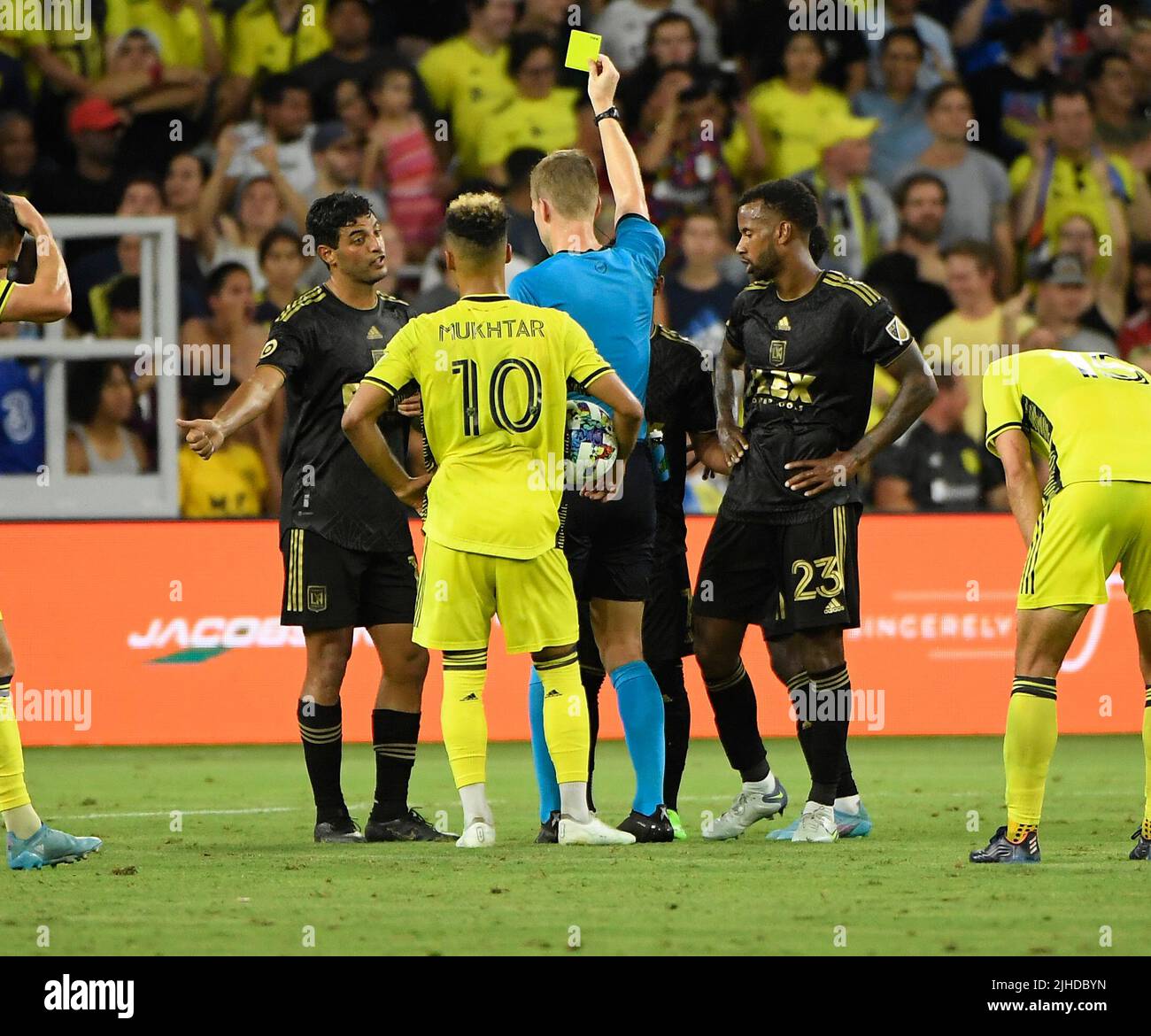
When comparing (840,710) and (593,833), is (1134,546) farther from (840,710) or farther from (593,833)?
(593,833)

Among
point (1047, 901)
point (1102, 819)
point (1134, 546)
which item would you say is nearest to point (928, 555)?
point (1102, 819)

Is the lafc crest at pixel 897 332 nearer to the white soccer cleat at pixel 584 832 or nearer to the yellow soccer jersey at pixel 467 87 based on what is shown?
the white soccer cleat at pixel 584 832

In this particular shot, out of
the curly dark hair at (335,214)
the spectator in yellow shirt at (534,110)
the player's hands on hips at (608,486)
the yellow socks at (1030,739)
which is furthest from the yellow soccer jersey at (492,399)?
the spectator in yellow shirt at (534,110)

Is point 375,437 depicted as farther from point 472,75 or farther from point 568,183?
point 472,75

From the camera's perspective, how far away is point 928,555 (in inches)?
408

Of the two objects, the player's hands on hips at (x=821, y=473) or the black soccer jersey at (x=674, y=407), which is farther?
the black soccer jersey at (x=674, y=407)

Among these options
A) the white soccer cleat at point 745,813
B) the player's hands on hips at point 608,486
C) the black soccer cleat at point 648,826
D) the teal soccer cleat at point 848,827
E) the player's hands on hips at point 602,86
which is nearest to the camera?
the player's hands on hips at point 608,486

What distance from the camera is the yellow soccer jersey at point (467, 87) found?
43.4ft

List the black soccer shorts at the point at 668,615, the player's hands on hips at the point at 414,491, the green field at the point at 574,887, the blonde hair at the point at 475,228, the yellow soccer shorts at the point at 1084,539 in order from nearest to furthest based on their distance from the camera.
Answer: the green field at the point at 574,887 < the yellow soccer shorts at the point at 1084,539 < the blonde hair at the point at 475,228 < the player's hands on hips at the point at 414,491 < the black soccer shorts at the point at 668,615

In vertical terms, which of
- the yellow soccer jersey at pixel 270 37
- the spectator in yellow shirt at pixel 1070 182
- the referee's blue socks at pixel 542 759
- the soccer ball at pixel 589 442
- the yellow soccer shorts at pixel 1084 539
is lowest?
the referee's blue socks at pixel 542 759

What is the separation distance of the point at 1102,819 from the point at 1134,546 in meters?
1.73

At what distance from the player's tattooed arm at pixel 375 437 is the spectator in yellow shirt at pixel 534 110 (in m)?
7.48

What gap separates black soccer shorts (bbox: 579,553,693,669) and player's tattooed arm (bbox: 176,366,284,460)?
5.05ft

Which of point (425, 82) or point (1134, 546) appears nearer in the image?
point (1134, 546)
